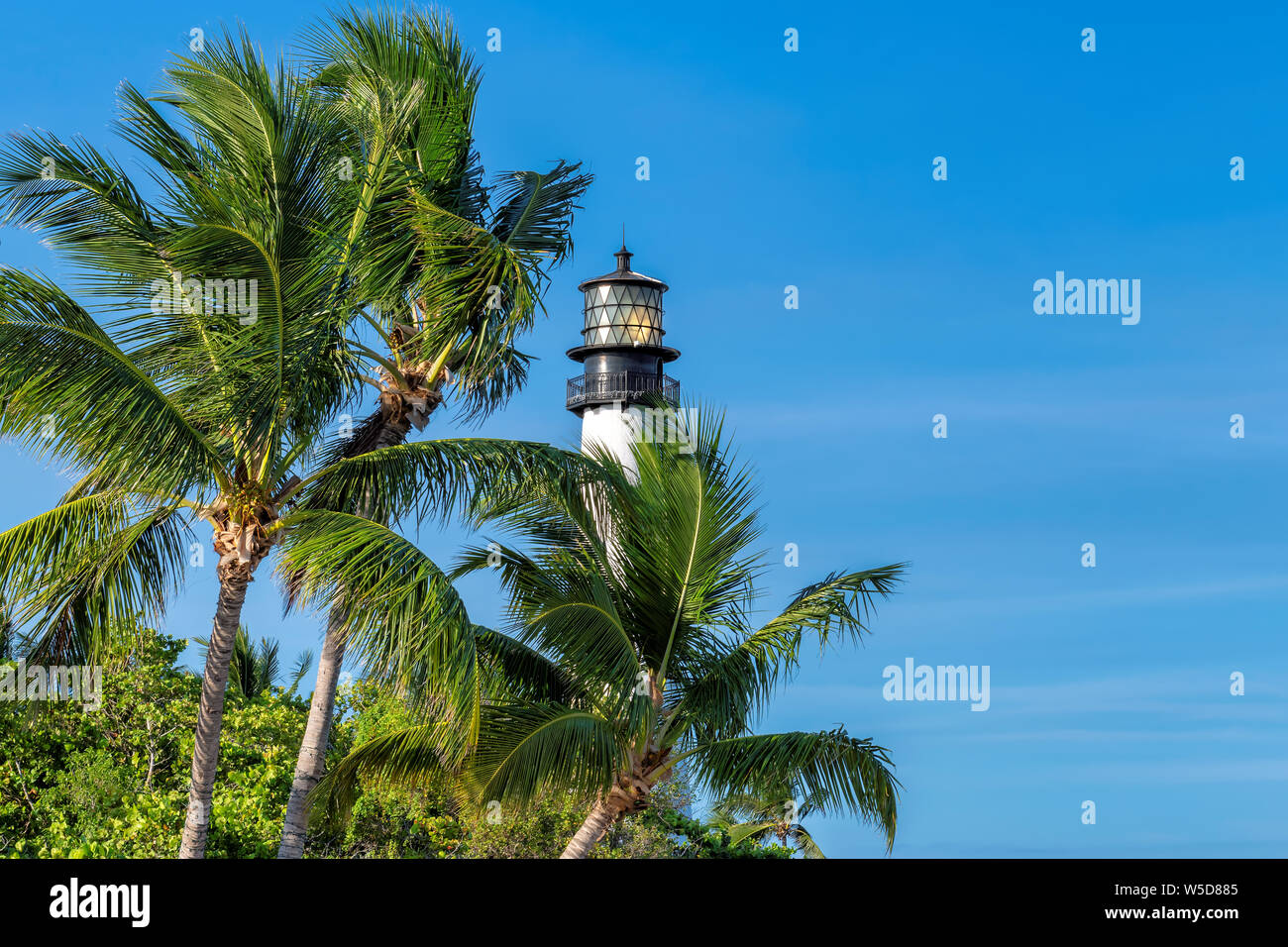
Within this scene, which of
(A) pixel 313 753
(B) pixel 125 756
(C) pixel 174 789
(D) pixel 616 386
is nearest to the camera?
(A) pixel 313 753

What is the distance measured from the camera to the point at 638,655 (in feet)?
43.4

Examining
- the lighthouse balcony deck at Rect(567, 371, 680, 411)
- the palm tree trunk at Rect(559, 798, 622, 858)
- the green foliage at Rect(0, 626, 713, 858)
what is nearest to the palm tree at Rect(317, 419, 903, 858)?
the palm tree trunk at Rect(559, 798, 622, 858)

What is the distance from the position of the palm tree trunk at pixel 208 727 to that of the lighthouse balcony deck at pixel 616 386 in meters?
14.7

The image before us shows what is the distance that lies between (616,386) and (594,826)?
1441cm

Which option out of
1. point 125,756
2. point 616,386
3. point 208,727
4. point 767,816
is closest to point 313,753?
point 208,727

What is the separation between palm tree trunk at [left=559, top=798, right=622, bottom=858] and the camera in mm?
12828

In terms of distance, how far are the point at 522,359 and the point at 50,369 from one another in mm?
6158

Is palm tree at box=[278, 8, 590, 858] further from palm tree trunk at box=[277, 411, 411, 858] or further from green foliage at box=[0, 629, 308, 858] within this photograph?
green foliage at box=[0, 629, 308, 858]

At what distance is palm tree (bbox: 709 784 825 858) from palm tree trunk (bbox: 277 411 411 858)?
14.4 feet

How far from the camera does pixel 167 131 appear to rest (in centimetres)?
1185

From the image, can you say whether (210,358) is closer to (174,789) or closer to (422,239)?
(422,239)

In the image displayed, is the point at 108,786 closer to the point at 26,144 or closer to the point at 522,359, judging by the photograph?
the point at 522,359

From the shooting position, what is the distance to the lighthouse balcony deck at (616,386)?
26281 millimetres
